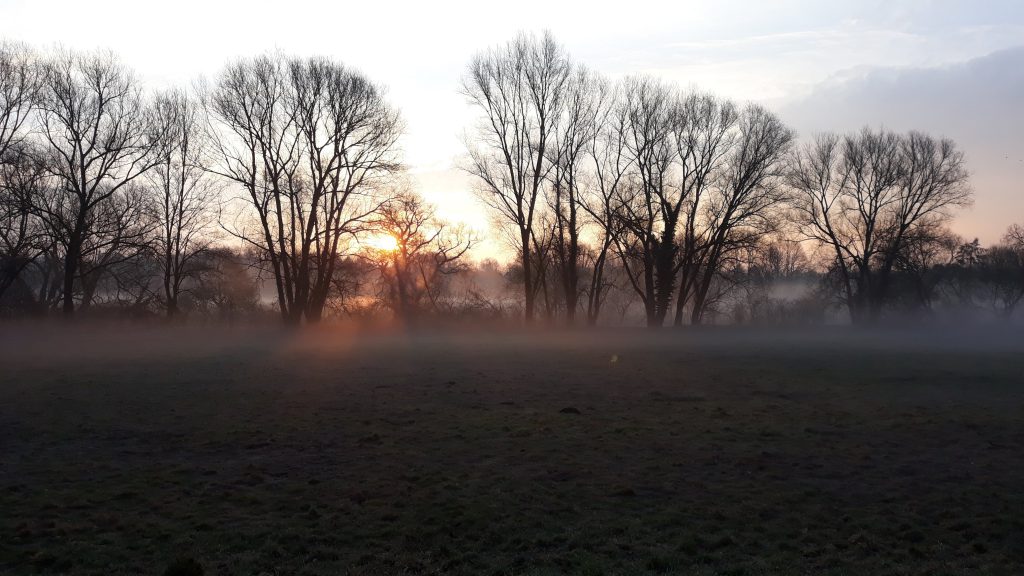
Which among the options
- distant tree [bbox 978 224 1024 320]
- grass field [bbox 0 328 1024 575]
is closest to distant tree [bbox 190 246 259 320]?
grass field [bbox 0 328 1024 575]

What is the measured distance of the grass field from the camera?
6777 mm

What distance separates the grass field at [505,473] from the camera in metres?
6.78

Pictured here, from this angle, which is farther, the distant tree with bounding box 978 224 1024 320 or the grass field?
the distant tree with bounding box 978 224 1024 320

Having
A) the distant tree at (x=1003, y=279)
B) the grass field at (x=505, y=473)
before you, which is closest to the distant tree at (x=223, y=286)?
the grass field at (x=505, y=473)

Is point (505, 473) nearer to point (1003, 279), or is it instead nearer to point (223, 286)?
point (223, 286)

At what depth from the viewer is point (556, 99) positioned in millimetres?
45219

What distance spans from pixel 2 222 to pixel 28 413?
95.1ft

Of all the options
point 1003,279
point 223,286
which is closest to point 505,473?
point 223,286

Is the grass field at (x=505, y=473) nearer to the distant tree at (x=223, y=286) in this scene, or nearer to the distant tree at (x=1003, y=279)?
the distant tree at (x=223, y=286)

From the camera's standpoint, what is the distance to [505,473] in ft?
31.2

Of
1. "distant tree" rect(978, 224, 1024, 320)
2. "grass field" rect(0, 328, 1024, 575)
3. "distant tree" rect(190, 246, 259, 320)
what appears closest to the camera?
"grass field" rect(0, 328, 1024, 575)

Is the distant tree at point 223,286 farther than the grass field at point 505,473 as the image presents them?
Yes

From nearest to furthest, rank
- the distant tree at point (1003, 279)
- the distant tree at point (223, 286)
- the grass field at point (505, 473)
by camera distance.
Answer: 1. the grass field at point (505, 473)
2. the distant tree at point (223, 286)
3. the distant tree at point (1003, 279)

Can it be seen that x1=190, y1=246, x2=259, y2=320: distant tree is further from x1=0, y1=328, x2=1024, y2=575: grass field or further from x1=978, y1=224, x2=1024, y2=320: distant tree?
x1=978, y1=224, x2=1024, y2=320: distant tree
